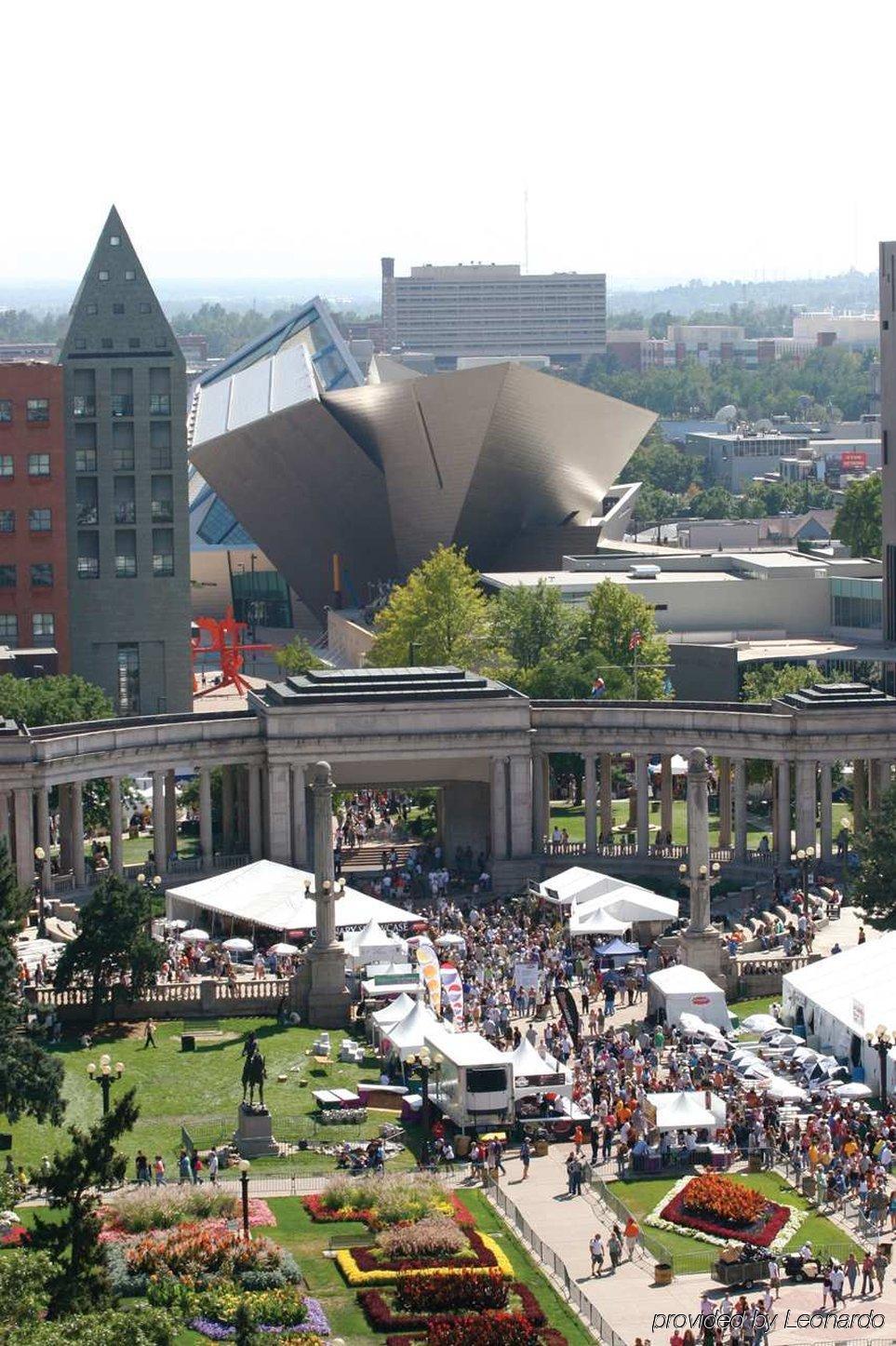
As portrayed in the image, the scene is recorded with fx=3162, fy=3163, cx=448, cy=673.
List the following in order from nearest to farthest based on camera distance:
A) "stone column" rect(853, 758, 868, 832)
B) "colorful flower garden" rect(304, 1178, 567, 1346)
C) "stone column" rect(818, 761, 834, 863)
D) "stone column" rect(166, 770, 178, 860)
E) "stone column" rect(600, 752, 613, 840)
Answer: "colorful flower garden" rect(304, 1178, 567, 1346)
"stone column" rect(818, 761, 834, 863)
"stone column" rect(166, 770, 178, 860)
"stone column" rect(853, 758, 868, 832)
"stone column" rect(600, 752, 613, 840)

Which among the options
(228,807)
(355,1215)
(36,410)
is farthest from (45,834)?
(36,410)

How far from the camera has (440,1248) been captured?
203 ft

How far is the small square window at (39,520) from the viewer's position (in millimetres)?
136500

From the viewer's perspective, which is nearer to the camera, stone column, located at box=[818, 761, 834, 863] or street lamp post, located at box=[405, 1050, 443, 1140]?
street lamp post, located at box=[405, 1050, 443, 1140]

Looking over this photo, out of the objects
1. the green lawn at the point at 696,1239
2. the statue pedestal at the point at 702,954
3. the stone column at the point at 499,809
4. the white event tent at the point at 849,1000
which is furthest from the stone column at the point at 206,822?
the green lawn at the point at 696,1239

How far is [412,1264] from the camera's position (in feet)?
201

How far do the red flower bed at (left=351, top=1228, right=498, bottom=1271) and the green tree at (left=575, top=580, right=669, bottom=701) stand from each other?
61943 mm

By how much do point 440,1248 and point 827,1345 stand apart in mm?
8737

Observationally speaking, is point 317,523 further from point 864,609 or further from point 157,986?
point 157,986

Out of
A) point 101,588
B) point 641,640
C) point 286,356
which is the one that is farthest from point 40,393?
point 286,356

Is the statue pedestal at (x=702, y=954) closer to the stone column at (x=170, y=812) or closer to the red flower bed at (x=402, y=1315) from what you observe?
the stone column at (x=170, y=812)

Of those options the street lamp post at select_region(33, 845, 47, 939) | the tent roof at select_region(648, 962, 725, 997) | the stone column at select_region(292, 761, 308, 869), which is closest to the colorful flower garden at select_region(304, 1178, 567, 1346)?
the tent roof at select_region(648, 962, 725, 997)

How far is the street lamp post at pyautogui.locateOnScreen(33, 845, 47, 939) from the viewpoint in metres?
94.1

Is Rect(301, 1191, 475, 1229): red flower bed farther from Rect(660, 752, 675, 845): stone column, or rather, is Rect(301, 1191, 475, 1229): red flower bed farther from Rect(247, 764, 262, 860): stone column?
Rect(660, 752, 675, 845): stone column
